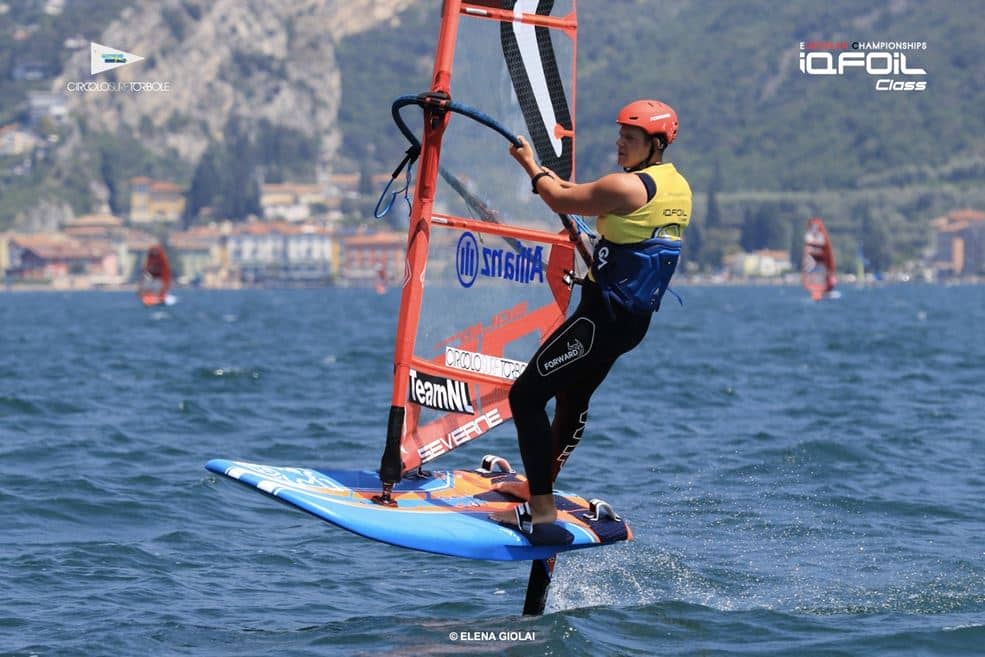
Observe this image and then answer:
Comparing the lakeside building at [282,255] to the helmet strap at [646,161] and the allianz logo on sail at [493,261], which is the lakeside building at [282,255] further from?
the helmet strap at [646,161]

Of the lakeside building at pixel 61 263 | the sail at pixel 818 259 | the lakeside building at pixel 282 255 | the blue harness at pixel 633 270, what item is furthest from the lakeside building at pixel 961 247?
the blue harness at pixel 633 270

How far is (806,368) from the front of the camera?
24359 millimetres

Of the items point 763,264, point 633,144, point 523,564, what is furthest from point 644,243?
point 763,264

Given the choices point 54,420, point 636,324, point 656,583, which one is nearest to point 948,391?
point 54,420

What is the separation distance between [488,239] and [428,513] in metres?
1.42

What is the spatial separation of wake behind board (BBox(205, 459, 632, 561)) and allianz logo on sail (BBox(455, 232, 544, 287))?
1.09m

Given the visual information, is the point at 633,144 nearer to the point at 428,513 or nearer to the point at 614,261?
the point at 614,261

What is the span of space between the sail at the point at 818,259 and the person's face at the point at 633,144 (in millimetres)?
64109

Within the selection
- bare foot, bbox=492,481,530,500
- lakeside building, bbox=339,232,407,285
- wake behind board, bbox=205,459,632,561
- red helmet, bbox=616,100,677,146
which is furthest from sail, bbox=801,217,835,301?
lakeside building, bbox=339,232,407,285

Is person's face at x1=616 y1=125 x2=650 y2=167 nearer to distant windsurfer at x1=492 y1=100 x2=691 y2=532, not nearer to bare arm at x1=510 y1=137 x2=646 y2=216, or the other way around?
distant windsurfer at x1=492 y1=100 x2=691 y2=532

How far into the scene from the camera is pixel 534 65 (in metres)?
7.75

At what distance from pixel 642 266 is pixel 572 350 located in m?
0.49

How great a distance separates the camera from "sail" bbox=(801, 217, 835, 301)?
72.6m

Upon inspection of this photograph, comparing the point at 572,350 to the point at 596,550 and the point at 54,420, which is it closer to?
the point at 596,550
